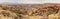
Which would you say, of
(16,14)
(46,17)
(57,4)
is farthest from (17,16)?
(57,4)

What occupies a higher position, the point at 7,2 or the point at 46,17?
the point at 7,2

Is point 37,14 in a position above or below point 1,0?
below

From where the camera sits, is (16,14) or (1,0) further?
(1,0)

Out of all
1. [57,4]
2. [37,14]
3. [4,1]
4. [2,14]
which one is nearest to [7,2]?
[4,1]

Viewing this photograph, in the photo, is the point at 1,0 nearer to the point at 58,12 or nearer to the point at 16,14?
the point at 16,14

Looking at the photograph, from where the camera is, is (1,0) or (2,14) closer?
(2,14)

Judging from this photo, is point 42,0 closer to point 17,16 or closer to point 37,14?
point 37,14
